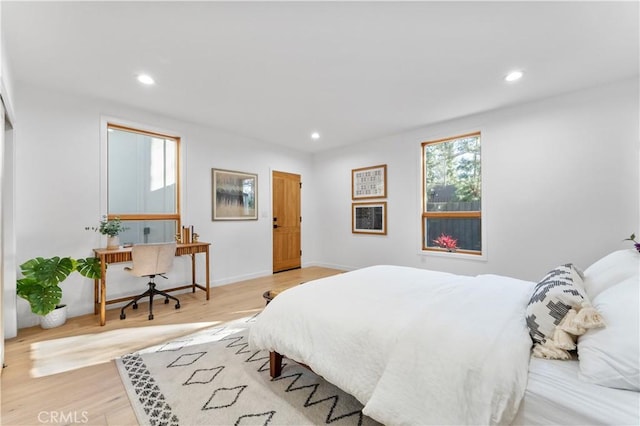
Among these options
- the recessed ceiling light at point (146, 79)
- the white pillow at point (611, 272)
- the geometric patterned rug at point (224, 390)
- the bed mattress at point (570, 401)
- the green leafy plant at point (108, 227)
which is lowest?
the geometric patterned rug at point (224, 390)

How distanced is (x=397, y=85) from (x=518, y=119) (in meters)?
1.82

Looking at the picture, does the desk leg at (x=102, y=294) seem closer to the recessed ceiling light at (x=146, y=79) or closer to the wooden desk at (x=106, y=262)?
the wooden desk at (x=106, y=262)

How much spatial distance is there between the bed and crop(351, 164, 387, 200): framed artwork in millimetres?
3355

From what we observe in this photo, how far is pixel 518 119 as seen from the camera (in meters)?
3.51

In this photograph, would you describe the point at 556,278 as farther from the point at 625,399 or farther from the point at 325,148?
the point at 325,148

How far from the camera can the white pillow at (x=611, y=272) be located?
1.44 meters

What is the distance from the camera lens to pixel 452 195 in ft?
13.8

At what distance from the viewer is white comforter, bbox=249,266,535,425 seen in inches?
40.7

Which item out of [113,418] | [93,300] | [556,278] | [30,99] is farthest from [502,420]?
[30,99]

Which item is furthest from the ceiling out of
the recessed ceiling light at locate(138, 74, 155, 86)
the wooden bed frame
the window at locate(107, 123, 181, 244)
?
the wooden bed frame

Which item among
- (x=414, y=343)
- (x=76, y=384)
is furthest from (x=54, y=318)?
(x=414, y=343)

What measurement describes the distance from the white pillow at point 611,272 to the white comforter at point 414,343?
32 cm

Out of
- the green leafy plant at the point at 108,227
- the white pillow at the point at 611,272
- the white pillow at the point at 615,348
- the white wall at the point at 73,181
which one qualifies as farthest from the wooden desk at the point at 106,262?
the white pillow at the point at 611,272

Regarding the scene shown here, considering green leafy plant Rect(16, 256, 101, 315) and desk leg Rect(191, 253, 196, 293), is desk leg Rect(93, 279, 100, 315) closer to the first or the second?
green leafy plant Rect(16, 256, 101, 315)
